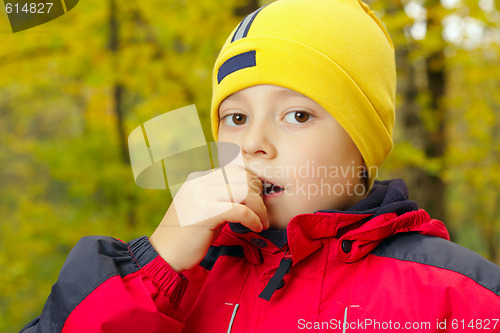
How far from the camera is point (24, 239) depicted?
5.10 metres

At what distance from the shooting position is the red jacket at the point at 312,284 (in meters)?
1.25

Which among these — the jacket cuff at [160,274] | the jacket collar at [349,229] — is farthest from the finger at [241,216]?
the jacket cuff at [160,274]

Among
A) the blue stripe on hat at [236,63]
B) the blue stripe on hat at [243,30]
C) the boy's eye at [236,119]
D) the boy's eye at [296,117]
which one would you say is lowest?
the boy's eye at [296,117]

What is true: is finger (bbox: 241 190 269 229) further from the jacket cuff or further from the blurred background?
the blurred background

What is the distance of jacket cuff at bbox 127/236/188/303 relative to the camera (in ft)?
4.33

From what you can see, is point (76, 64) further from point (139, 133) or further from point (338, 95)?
point (338, 95)

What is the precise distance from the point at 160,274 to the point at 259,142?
487 millimetres

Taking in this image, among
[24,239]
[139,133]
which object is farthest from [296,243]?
[24,239]

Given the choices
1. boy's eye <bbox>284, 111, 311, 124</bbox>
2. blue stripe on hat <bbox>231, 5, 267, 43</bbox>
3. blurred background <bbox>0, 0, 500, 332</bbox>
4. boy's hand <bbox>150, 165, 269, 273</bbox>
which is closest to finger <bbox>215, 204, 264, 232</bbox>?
boy's hand <bbox>150, 165, 269, 273</bbox>

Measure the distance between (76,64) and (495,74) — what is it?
13.8 ft

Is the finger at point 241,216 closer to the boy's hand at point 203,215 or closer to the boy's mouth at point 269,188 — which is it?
the boy's hand at point 203,215

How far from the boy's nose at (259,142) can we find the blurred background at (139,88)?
8.06ft

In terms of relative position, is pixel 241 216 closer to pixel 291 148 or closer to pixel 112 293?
pixel 291 148

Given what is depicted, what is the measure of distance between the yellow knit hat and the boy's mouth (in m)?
0.30
